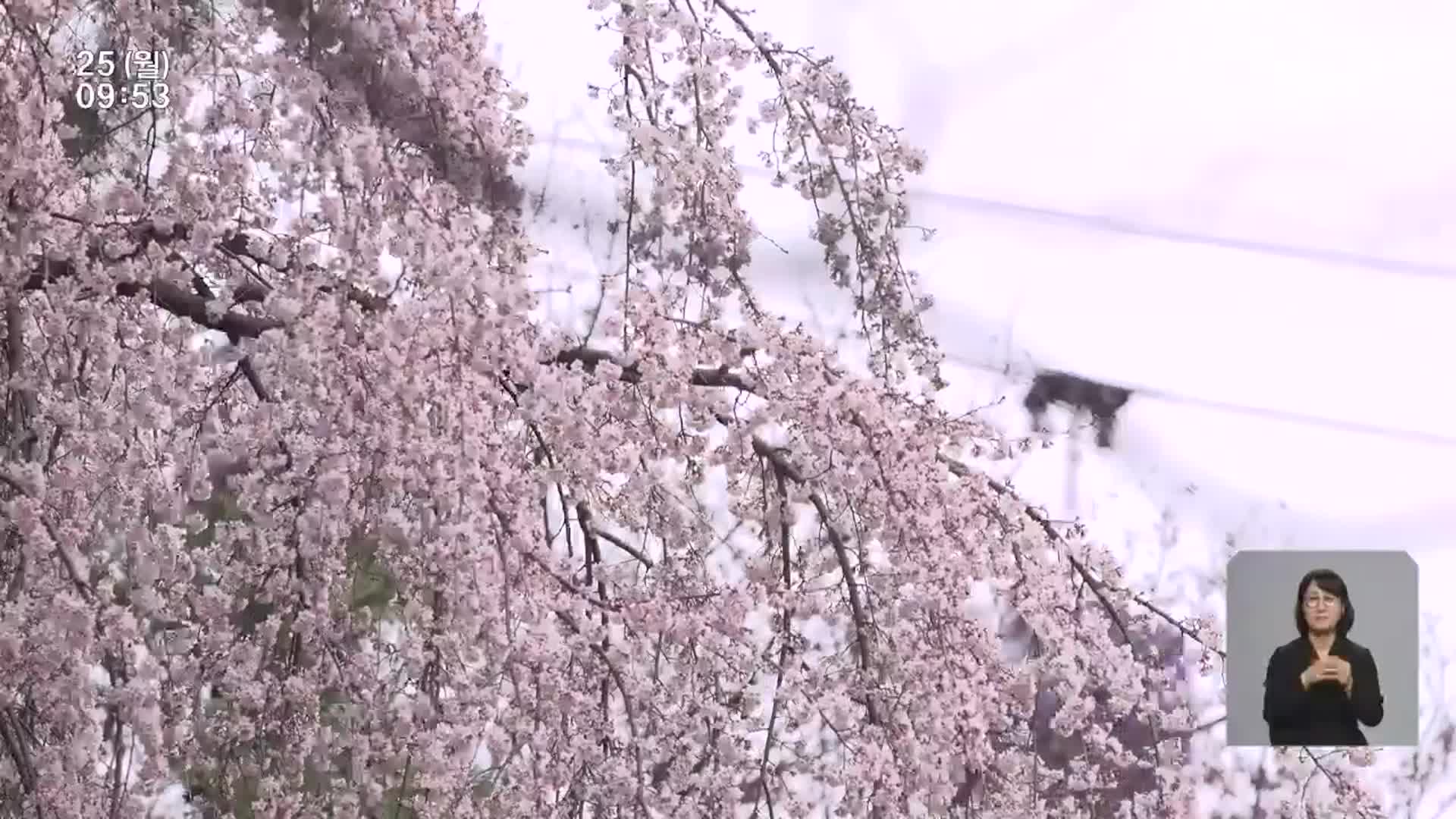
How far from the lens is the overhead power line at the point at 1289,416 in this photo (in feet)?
6.51

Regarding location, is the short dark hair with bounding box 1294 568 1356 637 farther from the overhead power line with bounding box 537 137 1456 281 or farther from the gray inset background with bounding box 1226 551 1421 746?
the overhead power line with bounding box 537 137 1456 281

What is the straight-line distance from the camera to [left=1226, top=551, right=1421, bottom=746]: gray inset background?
1974mm

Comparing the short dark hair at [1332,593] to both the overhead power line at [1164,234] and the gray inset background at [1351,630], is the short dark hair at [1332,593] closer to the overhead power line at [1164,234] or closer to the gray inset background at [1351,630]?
the gray inset background at [1351,630]

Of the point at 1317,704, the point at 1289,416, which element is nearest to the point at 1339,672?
the point at 1317,704

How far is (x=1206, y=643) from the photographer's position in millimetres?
1962

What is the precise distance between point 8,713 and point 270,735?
0.23 m

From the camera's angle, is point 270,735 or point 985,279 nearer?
point 270,735

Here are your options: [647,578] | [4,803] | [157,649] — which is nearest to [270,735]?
[157,649]

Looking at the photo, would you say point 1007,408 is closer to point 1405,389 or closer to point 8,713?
point 1405,389
